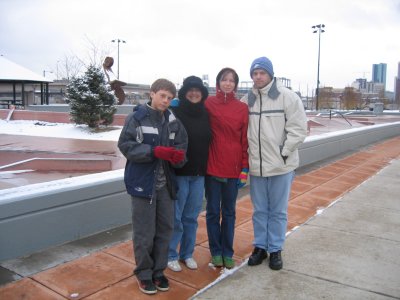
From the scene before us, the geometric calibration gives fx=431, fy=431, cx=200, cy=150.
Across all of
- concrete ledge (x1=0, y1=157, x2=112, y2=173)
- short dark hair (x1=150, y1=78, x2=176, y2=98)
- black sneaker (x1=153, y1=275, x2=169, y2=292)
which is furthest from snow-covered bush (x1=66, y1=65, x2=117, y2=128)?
black sneaker (x1=153, y1=275, x2=169, y2=292)

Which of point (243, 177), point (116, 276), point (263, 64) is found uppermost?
point (263, 64)

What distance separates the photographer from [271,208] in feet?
13.1

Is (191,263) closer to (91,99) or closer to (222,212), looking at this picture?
(222,212)

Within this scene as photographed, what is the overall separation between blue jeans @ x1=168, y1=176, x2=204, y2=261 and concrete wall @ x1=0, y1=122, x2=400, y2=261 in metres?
1.15

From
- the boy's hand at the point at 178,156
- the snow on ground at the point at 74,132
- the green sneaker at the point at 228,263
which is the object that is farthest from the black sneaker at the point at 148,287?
the snow on ground at the point at 74,132

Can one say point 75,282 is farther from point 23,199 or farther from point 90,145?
point 90,145

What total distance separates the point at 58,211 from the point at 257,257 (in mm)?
1944

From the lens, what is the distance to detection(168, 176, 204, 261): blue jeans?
11.9ft

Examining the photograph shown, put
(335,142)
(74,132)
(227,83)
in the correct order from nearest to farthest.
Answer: (227,83) < (335,142) < (74,132)

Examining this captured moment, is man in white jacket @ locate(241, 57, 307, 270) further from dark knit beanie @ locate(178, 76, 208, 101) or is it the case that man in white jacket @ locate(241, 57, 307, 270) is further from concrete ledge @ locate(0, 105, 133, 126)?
concrete ledge @ locate(0, 105, 133, 126)

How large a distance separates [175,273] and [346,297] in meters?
1.41

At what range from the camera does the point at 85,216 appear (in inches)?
176

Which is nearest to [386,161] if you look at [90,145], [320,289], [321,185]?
[321,185]

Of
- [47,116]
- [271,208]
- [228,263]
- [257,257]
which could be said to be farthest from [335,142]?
[47,116]
